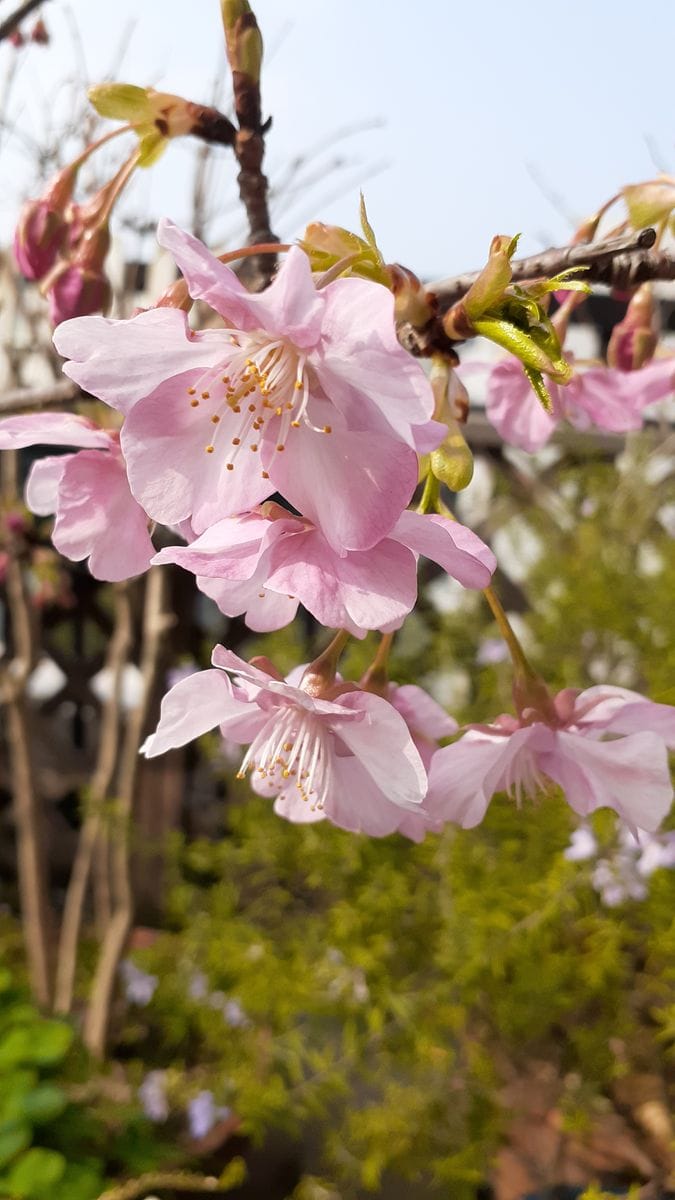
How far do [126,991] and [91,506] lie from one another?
84.4 inches

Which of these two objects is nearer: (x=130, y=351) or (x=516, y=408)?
(x=130, y=351)

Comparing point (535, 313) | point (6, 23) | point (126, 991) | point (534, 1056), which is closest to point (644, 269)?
point (535, 313)

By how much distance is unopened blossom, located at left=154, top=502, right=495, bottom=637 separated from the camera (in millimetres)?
330

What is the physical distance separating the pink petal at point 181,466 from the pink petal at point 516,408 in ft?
0.85

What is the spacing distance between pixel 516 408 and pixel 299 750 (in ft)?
0.93

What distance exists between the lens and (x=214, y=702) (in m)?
0.43

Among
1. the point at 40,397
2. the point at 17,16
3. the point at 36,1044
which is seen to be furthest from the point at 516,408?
the point at 36,1044

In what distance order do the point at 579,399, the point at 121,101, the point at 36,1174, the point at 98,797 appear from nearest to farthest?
the point at 121,101 → the point at 579,399 → the point at 36,1174 → the point at 98,797

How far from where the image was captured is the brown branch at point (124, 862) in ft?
6.66

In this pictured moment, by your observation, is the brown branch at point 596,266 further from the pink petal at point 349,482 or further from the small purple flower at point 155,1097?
the small purple flower at point 155,1097

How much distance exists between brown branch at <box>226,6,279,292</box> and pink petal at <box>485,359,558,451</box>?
163mm

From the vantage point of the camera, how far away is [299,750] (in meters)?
0.47

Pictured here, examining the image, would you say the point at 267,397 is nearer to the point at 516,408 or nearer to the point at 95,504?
the point at 95,504

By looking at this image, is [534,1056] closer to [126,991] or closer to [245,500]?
[126,991]
